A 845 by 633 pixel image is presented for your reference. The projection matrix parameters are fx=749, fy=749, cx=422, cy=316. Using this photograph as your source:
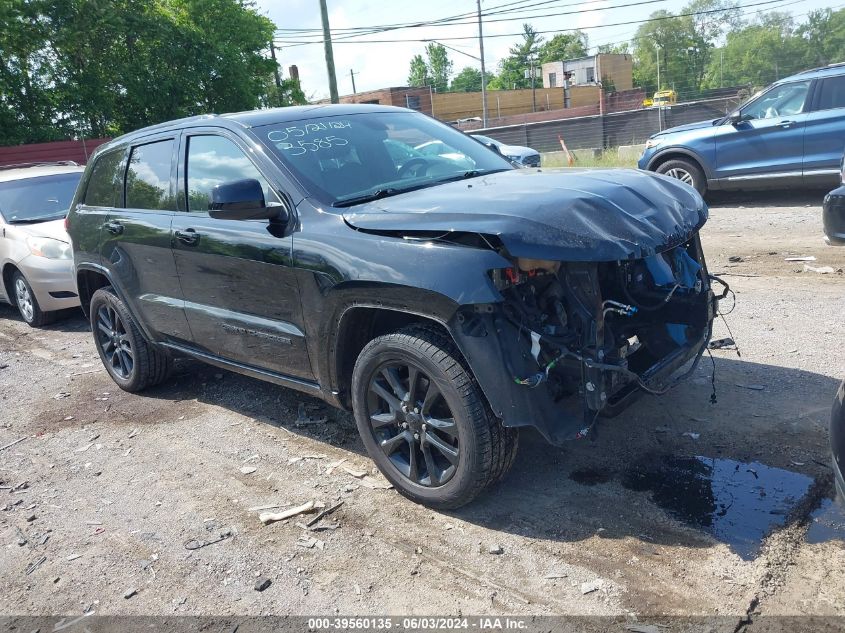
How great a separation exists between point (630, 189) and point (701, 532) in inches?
63.9

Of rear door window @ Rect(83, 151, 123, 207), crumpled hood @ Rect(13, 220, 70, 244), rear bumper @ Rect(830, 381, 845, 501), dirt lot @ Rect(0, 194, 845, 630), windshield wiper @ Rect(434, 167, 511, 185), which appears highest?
rear door window @ Rect(83, 151, 123, 207)

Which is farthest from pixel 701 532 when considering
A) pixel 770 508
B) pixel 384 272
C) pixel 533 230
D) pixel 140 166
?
pixel 140 166

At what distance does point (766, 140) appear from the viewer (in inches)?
422

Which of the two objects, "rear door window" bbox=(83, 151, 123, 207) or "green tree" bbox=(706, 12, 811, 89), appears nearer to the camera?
"rear door window" bbox=(83, 151, 123, 207)

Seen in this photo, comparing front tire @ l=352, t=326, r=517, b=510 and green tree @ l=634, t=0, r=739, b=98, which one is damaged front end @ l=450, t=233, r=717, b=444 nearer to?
front tire @ l=352, t=326, r=517, b=510

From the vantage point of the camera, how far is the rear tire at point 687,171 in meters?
11.5

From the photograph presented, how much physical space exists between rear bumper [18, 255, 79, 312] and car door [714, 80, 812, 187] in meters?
9.01

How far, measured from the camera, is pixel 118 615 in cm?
315

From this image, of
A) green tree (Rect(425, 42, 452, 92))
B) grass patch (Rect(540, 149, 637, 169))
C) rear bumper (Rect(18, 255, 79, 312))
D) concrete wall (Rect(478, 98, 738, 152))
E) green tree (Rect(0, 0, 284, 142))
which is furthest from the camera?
green tree (Rect(425, 42, 452, 92))

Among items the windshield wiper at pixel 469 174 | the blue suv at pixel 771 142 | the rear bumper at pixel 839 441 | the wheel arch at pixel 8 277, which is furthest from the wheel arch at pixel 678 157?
the rear bumper at pixel 839 441

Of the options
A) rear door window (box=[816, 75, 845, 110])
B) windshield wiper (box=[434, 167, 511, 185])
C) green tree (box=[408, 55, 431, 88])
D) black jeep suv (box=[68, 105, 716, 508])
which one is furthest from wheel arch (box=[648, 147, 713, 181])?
green tree (box=[408, 55, 431, 88])

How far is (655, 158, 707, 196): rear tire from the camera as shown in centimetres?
1152

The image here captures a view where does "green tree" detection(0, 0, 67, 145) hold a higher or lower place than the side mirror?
higher

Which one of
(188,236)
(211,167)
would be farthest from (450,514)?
(211,167)
